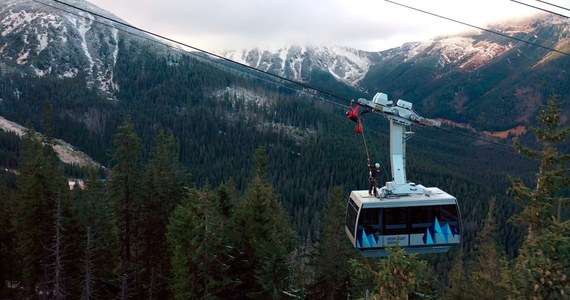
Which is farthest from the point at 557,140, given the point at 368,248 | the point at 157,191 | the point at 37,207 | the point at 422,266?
the point at 37,207

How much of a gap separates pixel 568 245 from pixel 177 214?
20266 mm

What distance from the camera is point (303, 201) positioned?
128 meters

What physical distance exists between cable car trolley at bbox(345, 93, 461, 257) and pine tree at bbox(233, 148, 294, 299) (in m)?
6.45

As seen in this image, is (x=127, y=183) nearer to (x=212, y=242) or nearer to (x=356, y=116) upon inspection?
(x=212, y=242)

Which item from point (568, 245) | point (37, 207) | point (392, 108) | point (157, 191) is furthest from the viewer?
point (157, 191)

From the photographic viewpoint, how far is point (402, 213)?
57.7 feet

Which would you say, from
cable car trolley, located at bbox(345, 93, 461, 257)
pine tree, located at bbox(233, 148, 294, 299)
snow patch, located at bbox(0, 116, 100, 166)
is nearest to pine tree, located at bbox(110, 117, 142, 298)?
pine tree, located at bbox(233, 148, 294, 299)

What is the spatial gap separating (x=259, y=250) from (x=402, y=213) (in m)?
9.32

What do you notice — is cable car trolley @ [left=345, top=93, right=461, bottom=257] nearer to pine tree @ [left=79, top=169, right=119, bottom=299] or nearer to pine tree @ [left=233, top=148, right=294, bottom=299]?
pine tree @ [left=233, top=148, right=294, bottom=299]

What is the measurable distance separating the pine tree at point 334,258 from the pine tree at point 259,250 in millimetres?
6406

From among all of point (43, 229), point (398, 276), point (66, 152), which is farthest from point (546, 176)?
point (66, 152)

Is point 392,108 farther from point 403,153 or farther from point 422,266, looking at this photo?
point 422,266

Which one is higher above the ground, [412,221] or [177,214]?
[412,221]

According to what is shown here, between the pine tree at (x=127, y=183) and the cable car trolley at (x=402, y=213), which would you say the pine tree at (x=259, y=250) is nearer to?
the cable car trolley at (x=402, y=213)
